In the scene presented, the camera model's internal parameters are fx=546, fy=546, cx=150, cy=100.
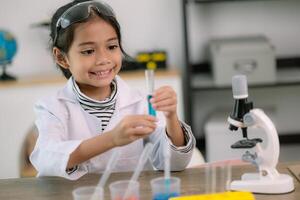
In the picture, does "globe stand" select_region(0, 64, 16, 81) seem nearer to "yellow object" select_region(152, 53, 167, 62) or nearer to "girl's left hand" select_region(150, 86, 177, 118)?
"yellow object" select_region(152, 53, 167, 62)

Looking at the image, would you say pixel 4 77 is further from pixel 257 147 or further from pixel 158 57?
pixel 257 147

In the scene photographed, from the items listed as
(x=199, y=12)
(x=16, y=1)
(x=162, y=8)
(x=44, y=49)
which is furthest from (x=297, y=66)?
(x=16, y=1)

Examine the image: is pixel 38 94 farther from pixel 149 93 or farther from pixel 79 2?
pixel 149 93

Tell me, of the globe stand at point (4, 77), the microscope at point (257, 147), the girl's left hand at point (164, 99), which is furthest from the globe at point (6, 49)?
the microscope at point (257, 147)

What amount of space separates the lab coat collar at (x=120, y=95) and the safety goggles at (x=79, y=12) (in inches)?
7.4

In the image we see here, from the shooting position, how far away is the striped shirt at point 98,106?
166cm

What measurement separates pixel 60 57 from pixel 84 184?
0.48 m

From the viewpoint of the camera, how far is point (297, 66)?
11.1 ft

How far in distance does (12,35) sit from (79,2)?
1.70 m

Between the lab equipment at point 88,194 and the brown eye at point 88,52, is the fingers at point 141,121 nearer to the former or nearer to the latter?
the lab equipment at point 88,194

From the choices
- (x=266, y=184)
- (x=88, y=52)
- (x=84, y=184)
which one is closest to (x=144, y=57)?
(x=88, y=52)

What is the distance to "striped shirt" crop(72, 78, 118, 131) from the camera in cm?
166

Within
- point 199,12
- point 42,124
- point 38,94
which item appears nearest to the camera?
point 42,124

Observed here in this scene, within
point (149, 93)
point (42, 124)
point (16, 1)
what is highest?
point (16, 1)
